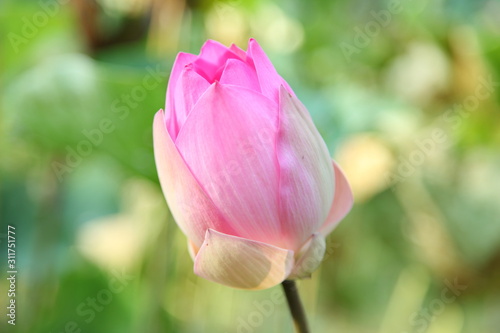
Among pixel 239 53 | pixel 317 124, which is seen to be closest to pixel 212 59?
pixel 239 53

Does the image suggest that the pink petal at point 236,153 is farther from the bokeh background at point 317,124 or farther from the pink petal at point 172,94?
the bokeh background at point 317,124

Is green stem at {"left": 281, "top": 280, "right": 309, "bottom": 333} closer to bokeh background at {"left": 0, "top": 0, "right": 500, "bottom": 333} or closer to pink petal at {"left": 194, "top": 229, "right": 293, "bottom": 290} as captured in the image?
pink petal at {"left": 194, "top": 229, "right": 293, "bottom": 290}

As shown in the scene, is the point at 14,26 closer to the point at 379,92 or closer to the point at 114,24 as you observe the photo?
the point at 114,24

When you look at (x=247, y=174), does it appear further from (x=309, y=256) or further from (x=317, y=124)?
(x=317, y=124)

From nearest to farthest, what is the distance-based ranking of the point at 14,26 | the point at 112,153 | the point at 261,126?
the point at 261,126 → the point at 112,153 → the point at 14,26

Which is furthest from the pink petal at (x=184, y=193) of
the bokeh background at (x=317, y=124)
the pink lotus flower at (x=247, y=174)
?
the bokeh background at (x=317, y=124)

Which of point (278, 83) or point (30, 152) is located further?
point (30, 152)

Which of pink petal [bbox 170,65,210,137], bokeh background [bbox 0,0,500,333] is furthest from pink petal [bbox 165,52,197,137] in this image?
bokeh background [bbox 0,0,500,333]

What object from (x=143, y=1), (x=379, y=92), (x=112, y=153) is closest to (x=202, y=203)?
(x=112, y=153)
